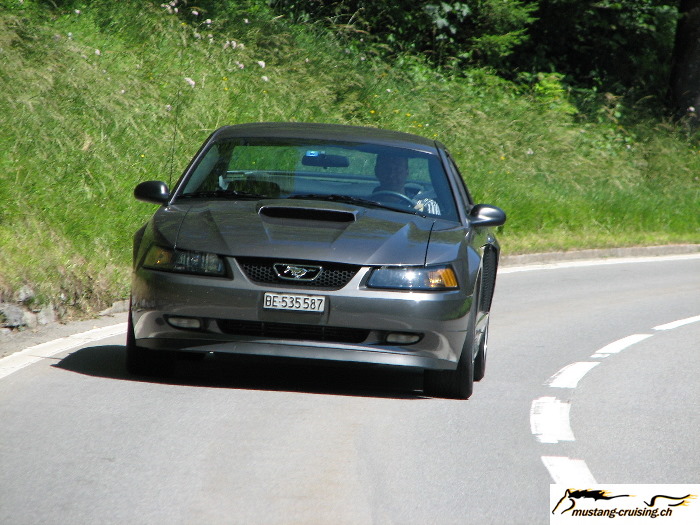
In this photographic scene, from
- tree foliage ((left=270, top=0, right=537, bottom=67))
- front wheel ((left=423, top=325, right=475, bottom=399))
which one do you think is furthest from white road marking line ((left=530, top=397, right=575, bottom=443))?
tree foliage ((left=270, top=0, right=537, bottom=67))

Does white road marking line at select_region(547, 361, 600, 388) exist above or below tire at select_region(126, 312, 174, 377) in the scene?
below

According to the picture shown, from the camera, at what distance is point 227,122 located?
59.7 feet

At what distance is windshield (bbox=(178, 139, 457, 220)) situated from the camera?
8102 millimetres

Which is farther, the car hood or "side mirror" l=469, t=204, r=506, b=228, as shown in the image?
"side mirror" l=469, t=204, r=506, b=228

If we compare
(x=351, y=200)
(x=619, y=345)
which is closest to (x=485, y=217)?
(x=351, y=200)

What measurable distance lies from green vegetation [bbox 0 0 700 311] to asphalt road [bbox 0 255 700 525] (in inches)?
91.7

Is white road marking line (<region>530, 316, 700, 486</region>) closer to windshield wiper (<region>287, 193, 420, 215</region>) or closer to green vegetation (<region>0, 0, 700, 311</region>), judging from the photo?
windshield wiper (<region>287, 193, 420, 215</region>)

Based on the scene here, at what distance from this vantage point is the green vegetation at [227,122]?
39.4ft

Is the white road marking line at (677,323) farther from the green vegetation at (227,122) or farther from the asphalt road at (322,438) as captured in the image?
the green vegetation at (227,122)

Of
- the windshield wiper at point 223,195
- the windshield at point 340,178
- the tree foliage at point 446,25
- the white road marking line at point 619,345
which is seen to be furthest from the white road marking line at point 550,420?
the tree foliage at point 446,25

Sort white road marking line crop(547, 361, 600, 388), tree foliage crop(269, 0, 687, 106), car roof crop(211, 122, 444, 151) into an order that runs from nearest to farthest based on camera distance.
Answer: car roof crop(211, 122, 444, 151) < white road marking line crop(547, 361, 600, 388) < tree foliage crop(269, 0, 687, 106)

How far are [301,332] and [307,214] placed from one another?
775mm

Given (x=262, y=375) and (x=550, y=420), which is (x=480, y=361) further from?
(x=262, y=375)

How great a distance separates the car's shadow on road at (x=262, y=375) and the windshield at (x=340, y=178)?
1069 mm
